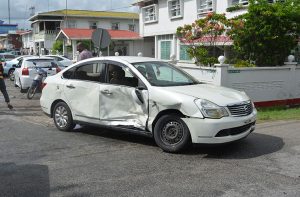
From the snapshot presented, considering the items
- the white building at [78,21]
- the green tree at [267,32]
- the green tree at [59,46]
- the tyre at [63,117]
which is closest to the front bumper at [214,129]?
the tyre at [63,117]

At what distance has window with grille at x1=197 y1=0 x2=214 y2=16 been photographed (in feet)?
75.6

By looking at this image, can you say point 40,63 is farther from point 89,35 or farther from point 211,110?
point 89,35

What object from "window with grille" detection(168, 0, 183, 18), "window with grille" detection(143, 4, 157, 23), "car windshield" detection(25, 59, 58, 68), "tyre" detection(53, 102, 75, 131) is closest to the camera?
"tyre" detection(53, 102, 75, 131)

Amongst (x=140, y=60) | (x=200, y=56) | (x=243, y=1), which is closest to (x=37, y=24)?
(x=243, y=1)

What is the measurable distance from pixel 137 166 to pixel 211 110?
1.50 m

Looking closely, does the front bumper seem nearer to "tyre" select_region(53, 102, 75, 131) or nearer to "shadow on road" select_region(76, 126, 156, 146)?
"shadow on road" select_region(76, 126, 156, 146)

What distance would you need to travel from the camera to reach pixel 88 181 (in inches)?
219

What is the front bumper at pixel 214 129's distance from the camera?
6574 millimetres

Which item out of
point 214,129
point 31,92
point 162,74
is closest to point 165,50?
point 31,92

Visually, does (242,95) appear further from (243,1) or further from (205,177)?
(243,1)

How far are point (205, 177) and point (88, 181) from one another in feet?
5.28

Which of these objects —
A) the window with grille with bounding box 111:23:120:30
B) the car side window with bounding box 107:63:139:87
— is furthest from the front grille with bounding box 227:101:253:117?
the window with grille with bounding box 111:23:120:30

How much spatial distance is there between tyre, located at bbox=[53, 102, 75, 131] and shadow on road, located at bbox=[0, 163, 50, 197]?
2478mm

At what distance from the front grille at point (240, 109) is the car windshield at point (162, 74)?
1219 millimetres
